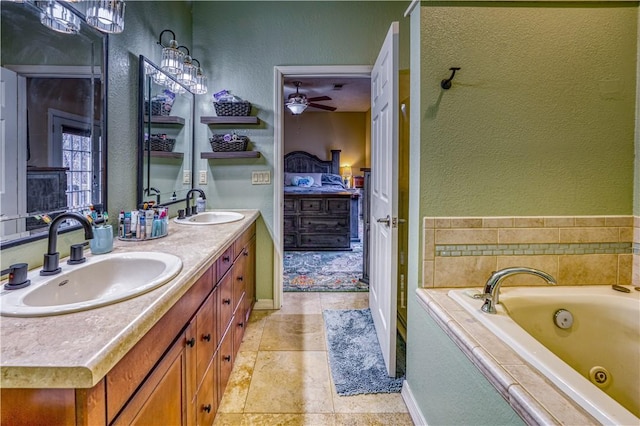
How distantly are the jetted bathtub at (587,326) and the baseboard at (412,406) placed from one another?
0.60 metres

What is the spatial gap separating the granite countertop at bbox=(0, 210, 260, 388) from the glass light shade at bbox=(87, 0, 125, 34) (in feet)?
3.39

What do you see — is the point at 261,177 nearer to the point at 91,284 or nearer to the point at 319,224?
the point at 91,284

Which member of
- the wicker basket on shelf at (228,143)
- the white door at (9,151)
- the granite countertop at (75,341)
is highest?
the wicker basket on shelf at (228,143)

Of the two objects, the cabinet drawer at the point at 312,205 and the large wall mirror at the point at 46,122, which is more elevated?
the large wall mirror at the point at 46,122

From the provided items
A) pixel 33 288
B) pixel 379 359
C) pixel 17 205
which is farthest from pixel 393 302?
pixel 17 205

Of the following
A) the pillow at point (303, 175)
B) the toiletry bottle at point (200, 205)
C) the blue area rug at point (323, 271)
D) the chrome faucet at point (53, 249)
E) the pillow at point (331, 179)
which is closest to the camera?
the chrome faucet at point (53, 249)

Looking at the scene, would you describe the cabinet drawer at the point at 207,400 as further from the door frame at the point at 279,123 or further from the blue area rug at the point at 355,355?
the door frame at the point at 279,123

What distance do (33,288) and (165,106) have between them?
159cm

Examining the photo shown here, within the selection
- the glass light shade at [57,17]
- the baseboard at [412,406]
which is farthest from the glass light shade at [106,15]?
the baseboard at [412,406]

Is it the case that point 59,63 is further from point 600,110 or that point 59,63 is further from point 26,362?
point 600,110

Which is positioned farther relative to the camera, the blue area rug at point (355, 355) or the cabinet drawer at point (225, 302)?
the blue area rug at point (355, 355)

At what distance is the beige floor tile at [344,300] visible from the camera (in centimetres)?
293

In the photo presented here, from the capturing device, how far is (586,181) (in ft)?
4.95

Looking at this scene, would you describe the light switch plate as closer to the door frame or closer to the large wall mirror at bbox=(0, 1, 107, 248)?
the door frame
